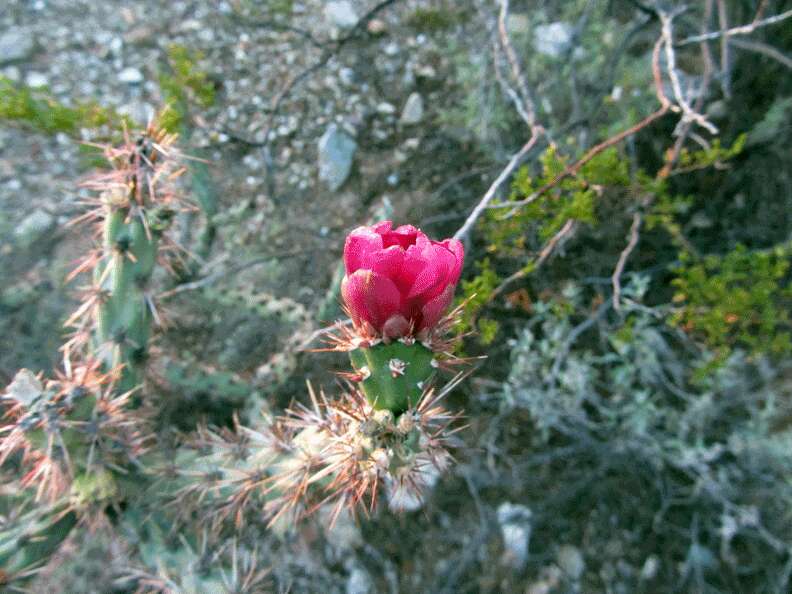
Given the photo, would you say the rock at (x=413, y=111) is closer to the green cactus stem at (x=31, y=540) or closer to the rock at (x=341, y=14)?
the rock at (x=341, y=14)

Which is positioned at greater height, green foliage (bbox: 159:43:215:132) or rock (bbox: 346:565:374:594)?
green foliage (bbox: 159:43:215:132)

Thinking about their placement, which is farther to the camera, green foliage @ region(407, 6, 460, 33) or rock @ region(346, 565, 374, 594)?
green foliage @ region(407, 6, 460, 33)

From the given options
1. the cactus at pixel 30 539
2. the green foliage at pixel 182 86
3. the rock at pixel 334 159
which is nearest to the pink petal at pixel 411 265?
the cactus at pixel 30 539

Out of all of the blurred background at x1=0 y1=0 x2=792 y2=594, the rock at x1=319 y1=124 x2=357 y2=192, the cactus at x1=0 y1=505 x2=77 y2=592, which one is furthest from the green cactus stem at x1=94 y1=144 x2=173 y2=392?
the rock at x1=319 y1=124 x2=357 y2=192

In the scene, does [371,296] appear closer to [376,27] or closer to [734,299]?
[734,299]

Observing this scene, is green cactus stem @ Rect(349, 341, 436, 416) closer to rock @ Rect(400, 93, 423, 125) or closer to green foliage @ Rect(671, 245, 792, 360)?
green foliage @ Rect(671, 245, 792, 360)

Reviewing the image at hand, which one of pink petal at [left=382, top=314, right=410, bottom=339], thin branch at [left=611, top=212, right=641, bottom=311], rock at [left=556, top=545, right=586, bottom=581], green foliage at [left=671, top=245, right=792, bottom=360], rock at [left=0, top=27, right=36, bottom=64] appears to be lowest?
rock at [left=556, top=545, right=586, bottom=581]

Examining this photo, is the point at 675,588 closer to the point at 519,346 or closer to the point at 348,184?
the point at 519,346
